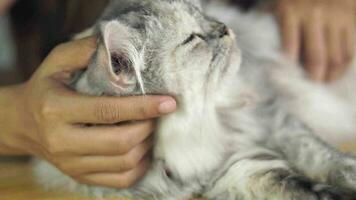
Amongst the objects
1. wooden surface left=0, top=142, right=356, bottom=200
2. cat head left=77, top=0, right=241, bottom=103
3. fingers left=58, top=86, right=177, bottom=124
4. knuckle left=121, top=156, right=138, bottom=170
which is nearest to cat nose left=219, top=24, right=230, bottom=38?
cat head left=77, top=0, right=241, bottom=103

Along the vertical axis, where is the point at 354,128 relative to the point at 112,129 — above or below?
below

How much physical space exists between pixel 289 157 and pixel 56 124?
55cm

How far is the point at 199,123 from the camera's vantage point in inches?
42.7

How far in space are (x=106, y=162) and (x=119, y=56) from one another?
0.77 feet

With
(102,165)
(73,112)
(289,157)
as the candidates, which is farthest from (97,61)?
(289,157)

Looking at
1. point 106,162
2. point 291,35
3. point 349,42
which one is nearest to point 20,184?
point 106,162

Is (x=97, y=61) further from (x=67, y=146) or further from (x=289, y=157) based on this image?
(x=289, y=157)

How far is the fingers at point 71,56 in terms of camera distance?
100 cm

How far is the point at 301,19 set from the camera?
149cm

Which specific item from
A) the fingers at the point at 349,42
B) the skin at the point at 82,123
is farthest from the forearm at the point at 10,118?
the fingers at the point at 349,42

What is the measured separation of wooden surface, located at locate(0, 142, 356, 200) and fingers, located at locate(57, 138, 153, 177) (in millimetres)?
91

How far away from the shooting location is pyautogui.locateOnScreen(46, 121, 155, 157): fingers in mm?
961

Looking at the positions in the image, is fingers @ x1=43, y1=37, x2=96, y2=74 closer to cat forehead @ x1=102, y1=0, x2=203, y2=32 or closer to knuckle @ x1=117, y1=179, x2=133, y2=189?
cat forehead @ x1=102, y1=0, x2=203, y2=32

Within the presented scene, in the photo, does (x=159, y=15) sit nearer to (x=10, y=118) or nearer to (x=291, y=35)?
(x=10, y=118)
